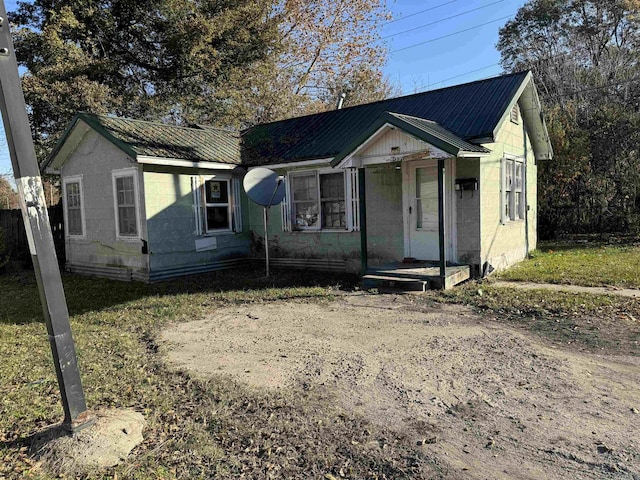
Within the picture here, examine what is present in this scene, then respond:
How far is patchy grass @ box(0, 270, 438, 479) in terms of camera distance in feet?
10.3

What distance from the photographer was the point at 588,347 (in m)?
5.31

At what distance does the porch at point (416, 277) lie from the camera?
857 centimetres

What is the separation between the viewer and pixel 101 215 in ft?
38.8

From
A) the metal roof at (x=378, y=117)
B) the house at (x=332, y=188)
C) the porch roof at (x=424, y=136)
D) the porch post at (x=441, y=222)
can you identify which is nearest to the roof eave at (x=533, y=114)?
the house at (x=332, y=188)

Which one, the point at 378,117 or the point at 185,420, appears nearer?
the point at 185,420

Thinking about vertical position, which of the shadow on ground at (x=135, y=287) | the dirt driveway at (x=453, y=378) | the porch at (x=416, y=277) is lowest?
the dirt driveway at (x=453, y=378)

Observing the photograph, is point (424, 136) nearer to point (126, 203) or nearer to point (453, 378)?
point (453, 378)

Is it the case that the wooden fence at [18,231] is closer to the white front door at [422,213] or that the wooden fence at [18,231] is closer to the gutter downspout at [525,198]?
the white front door at [422,213]

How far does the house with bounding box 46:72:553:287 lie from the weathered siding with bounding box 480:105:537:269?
41mm

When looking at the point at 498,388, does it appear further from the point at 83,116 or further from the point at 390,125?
the point at 83,116

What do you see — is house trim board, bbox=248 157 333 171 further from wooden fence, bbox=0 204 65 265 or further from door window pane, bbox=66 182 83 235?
wooden fence, bbox=0 204 65 265

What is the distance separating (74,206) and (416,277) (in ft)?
30.6

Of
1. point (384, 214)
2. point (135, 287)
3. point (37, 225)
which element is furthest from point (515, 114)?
point (37, 225)

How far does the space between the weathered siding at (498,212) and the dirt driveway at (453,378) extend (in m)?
2.94
